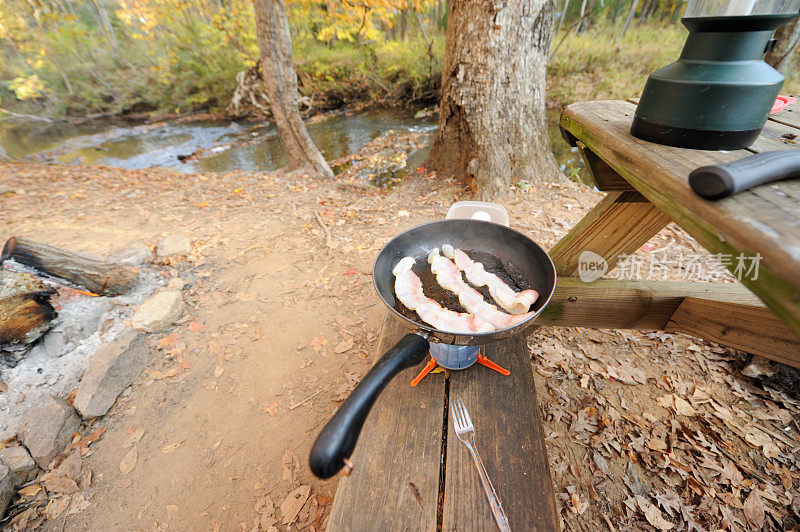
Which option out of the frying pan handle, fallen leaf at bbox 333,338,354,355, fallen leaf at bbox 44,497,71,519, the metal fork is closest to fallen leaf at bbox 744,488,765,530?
the metal fork

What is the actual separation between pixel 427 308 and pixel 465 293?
276 millimetres

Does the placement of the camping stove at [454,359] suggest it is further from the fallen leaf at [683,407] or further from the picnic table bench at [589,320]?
the fallen leaf at [683,407]

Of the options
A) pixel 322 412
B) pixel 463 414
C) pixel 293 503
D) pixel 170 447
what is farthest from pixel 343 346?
pixel 463 414

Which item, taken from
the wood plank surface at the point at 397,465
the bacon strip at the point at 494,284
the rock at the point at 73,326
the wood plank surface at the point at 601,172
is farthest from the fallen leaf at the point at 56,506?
the wood plank surface at the point at 601,172

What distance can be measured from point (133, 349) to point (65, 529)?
1.28 meters

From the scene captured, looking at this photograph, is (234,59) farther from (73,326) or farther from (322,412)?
(322,412)

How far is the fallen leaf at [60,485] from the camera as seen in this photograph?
2152 millimetres

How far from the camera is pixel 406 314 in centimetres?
168

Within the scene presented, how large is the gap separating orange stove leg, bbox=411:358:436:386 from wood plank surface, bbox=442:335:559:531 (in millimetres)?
130

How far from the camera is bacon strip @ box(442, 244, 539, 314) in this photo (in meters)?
1.67

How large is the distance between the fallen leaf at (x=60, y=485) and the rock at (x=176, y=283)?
187 cm

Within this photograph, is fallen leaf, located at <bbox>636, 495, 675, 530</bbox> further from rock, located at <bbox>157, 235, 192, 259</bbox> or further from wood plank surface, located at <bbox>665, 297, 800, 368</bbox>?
rock, located at <bbox>157, 235, 192, 259</bbox>

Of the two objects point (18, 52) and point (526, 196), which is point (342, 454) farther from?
point (18, 52)

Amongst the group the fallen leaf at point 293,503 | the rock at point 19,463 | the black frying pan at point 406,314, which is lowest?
the fallen leaf at point 293,503
